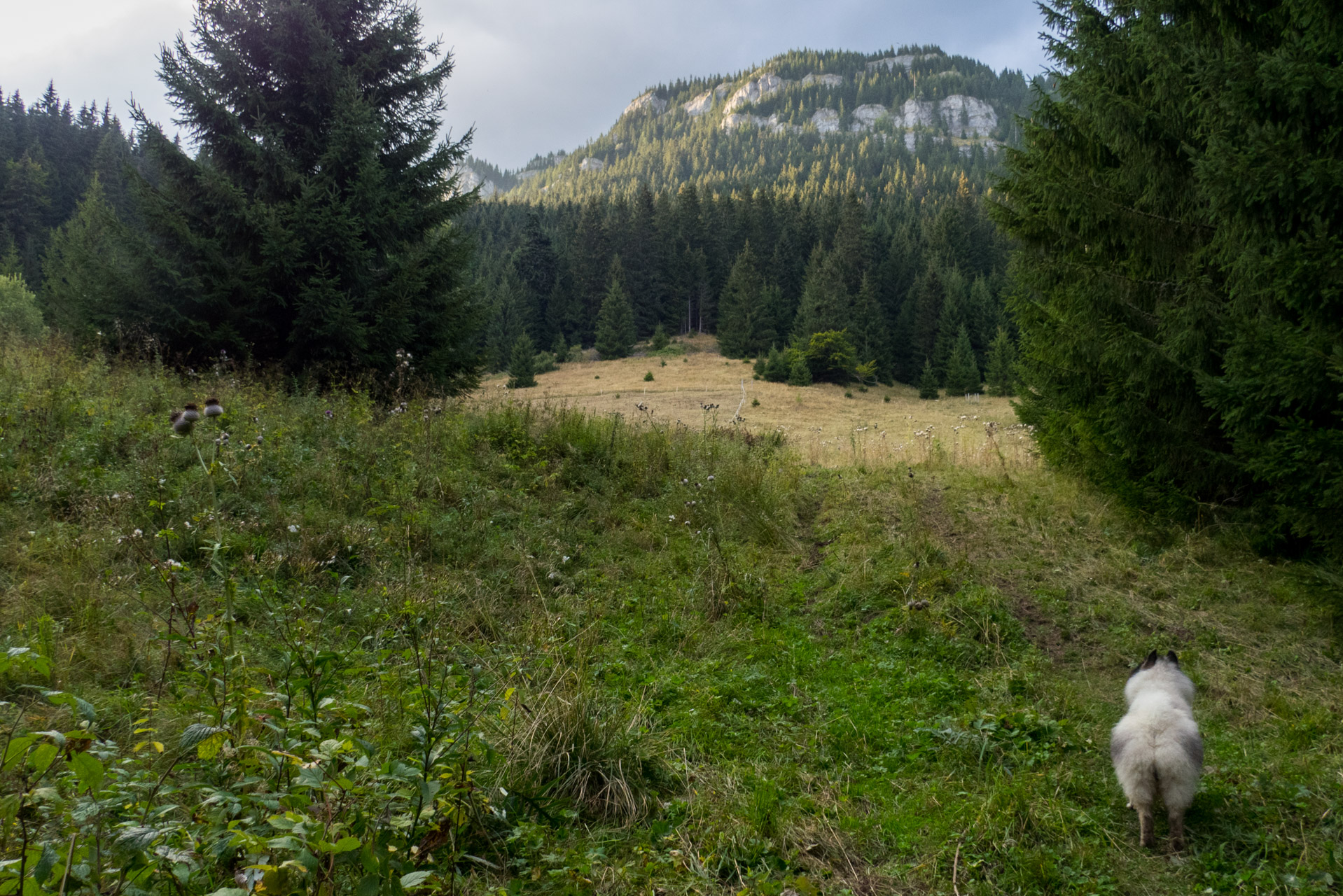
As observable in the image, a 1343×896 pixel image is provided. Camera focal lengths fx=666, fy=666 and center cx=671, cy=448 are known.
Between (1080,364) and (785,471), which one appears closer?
(1080,364)

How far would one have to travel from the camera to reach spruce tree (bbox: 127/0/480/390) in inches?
370

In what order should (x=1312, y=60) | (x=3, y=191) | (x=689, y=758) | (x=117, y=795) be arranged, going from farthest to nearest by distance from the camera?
(x=3, y=191) < (x=1312, y=60) < (x=689, y=758) < (x=117, y=795)

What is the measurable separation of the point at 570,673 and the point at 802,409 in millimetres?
26363

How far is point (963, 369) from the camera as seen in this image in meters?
39.6

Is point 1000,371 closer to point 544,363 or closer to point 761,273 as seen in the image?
point 761,273

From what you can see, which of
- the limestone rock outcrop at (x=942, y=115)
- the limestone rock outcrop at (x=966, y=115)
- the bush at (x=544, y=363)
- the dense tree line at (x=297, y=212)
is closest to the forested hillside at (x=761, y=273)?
the bush at (x=544, y=363)

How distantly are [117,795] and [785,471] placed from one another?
8.35m

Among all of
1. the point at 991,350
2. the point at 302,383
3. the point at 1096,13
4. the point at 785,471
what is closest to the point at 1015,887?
the point at 785,471

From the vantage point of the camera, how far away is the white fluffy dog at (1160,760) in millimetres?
2641

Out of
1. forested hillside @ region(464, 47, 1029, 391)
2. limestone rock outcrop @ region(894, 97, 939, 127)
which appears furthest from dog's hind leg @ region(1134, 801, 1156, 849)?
limestone rock outcrop @ region(894, 97, 939, 127)

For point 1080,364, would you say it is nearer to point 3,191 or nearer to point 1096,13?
point 1096,13

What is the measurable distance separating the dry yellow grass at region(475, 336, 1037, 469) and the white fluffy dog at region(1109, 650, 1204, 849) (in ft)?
23.1

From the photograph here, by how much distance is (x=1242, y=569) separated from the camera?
214 inches

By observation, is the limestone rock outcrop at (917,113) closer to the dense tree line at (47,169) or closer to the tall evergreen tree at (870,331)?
the tall evergreen tree at (870,331)
